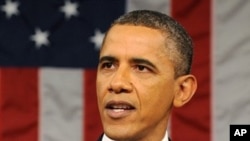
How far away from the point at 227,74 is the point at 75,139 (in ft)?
1.67

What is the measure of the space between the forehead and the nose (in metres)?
0.03

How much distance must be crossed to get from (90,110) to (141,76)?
1.26 m

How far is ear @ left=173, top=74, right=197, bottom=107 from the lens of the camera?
1305 mm

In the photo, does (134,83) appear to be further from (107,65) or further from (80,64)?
(80,64)

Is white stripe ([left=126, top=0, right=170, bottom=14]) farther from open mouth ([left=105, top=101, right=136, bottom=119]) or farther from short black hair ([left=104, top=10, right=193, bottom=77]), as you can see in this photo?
open mouth ([left=105, top=101, right=136, bottom=119])

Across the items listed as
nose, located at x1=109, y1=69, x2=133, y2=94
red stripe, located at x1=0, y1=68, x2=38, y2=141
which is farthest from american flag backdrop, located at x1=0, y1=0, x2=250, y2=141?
nose, located at x1=109, y1=69, x2=133, y2=94

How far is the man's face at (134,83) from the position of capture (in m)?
1.21

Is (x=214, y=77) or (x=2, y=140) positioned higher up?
(x=214, y=77)

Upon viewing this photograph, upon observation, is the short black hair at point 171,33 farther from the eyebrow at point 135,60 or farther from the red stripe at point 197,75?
the red stripe at point 197,75

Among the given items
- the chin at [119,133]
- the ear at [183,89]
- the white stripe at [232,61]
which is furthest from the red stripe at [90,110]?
the chin at [119,133]

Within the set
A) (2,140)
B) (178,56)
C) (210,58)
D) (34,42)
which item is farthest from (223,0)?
(178,56)

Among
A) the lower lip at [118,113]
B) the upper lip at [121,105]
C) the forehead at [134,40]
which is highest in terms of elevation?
the forehead at [134,40]

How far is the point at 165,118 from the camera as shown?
129cm

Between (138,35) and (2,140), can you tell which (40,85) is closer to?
(2,140)
